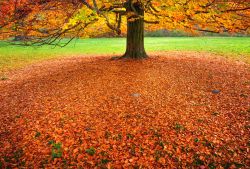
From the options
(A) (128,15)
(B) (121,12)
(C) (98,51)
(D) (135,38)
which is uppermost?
(B) (121,12)

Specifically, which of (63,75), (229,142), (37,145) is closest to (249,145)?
(229,142)

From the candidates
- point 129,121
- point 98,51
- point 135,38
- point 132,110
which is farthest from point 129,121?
point 98,51

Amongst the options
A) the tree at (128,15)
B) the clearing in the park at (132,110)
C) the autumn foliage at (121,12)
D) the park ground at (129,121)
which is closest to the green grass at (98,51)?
the autumn foliage at (121,12)

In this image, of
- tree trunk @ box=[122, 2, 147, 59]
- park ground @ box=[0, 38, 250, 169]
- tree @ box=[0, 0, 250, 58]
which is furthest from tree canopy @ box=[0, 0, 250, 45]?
park ground @ box=[0, 38, 250, 169]

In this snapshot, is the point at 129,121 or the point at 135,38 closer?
the point at 129,121

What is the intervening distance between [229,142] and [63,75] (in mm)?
8243

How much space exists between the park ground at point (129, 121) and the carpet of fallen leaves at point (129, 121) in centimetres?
2

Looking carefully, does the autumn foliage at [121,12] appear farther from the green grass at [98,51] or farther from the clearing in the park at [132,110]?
the green grass at [98,51]

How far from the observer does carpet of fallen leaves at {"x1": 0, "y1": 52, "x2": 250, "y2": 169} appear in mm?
4973

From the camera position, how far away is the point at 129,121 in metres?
6.39

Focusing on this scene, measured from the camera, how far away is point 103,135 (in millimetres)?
5828

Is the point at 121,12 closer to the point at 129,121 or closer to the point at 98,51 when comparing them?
the point at 129,121

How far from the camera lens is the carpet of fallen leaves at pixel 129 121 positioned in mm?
4973

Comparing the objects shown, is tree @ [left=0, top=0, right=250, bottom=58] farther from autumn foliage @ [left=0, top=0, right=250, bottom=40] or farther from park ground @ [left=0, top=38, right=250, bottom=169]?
park ground @ [left=0, top=38, right=250, bottom=169]
